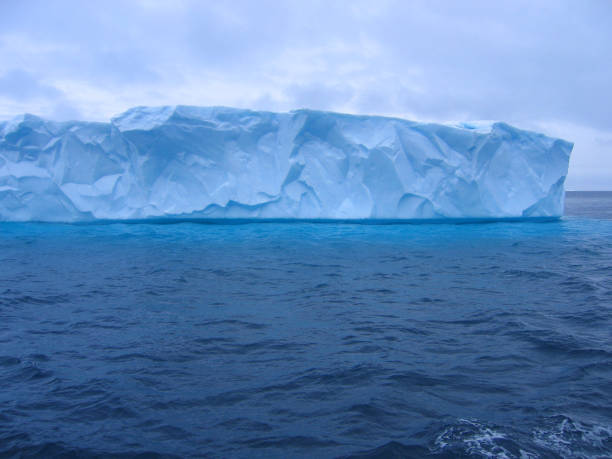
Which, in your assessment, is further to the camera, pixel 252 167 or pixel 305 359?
pixel 252 167

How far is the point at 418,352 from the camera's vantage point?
3535 mm

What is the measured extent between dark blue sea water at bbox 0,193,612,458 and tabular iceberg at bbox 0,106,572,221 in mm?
6037

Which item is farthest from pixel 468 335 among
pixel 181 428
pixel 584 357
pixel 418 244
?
pixel 418 244

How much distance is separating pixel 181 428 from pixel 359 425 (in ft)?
3.33

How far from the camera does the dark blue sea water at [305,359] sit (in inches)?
94.1

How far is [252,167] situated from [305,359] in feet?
34.0

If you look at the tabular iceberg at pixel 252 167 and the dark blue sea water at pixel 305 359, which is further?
the tabular iceberg at pixel 252 167

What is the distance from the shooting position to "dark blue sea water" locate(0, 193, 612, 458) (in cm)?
239

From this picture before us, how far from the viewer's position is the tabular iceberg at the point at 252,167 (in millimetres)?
12898

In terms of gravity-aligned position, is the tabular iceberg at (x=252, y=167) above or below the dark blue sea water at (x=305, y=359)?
above

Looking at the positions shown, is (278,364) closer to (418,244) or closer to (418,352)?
(418,352)

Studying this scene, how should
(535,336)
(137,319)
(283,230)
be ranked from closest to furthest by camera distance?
1. (535,336)
2. (137,319)
3. (283,230)

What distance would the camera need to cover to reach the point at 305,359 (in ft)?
11.2

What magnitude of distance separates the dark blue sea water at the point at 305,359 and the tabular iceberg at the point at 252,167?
604 centimetres
